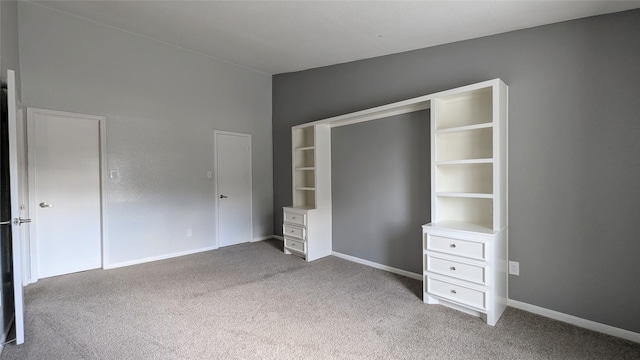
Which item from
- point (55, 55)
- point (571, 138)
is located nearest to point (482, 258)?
point (571, 138)

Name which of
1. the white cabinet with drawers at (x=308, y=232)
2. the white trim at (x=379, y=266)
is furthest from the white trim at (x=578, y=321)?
the white cabinet with drawers at (x=308, y=232)

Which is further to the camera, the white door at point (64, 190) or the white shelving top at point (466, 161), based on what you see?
the white door at point (64, 190)

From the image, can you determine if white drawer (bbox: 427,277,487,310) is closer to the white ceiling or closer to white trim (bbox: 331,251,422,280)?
white trim (bbox: 331,251,422,280)

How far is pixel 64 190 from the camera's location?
3.58 m

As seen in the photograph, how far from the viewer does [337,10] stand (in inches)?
113

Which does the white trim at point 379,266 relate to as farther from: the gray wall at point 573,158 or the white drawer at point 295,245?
the gray wall at point 573,158

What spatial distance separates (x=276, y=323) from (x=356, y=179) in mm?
2220

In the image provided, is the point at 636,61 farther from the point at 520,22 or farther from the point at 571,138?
the point at 520,22

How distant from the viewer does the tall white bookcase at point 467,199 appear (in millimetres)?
2512

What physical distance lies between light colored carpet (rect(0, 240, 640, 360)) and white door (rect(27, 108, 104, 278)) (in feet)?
0.84

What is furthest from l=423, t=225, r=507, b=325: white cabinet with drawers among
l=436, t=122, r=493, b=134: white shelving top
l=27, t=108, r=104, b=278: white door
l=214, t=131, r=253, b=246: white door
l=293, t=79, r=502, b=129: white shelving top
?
l=27, t=108, r=104, b=278: white door

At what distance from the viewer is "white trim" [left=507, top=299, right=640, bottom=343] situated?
227cm

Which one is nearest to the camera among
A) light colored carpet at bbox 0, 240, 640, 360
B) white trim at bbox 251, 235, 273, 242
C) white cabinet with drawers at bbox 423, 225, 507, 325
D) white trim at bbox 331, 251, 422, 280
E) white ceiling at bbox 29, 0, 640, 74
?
light colored carpet at bbox 0, 240, 640, 360

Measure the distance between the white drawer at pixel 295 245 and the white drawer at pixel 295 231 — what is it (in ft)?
0.29
